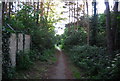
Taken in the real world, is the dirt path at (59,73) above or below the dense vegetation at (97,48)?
below

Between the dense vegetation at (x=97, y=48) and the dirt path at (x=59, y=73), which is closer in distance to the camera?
the dense vegetation at (x=97, y=48)

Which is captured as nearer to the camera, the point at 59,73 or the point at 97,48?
the point at 59,73

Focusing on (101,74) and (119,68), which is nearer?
(119,68)

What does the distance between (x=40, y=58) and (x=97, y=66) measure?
6294 mm

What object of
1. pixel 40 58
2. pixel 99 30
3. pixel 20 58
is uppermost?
pixel 99 30

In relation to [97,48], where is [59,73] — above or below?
below

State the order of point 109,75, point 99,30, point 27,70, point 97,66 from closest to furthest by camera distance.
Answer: point 109,75 < point 97,66 < point 27,70 < point 99,30

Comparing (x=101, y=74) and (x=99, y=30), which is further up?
(x=99, y=30)

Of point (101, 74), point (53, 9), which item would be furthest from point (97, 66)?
point (53, 9)

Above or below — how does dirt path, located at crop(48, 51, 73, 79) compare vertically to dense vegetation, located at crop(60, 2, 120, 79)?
below

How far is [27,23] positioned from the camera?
44.4 ft

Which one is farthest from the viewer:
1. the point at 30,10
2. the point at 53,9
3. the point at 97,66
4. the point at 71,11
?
the point at 71,11

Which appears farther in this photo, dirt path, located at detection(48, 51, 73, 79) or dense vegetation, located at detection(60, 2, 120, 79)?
dirt path, located at detection(48, 51, 73, 79)

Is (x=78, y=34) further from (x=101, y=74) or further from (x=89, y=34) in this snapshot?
(x=101, y=74)
